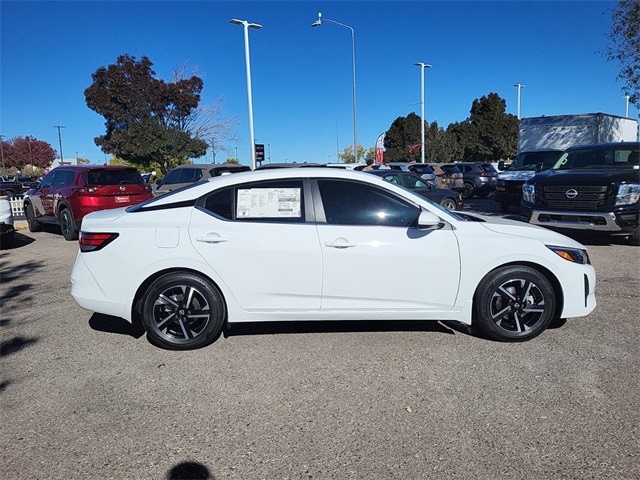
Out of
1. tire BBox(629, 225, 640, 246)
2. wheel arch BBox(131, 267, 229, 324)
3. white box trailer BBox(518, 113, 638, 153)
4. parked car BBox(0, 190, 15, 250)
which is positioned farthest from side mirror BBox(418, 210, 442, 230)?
white box trailer BBox(518, 113, 638, 153)

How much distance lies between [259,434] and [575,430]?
75.6 inches

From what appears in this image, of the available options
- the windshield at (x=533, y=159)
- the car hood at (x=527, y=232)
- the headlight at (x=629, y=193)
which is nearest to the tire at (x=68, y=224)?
the car hood at (x=527, y=232)

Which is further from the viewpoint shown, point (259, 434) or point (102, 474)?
point (259, 434)

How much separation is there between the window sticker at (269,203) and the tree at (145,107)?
28.5 metres

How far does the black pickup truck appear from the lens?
7812 millimetres

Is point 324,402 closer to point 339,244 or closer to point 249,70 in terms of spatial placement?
point 339,244

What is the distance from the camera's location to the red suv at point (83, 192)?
10.1 metres

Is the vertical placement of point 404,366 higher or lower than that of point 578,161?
lower

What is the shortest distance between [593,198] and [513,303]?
5.08 meters

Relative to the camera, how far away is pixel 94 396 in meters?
3.37

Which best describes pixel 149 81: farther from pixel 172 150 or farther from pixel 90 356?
pixel 90 356

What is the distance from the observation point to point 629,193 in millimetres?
7797

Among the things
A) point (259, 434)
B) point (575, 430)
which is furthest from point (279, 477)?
point (575, 430)

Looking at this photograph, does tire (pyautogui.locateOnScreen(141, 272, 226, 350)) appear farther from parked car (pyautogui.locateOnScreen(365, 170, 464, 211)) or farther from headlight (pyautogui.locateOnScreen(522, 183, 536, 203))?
parked car (pyautogui.locateOnScreen(365, 170, 464, 211))
